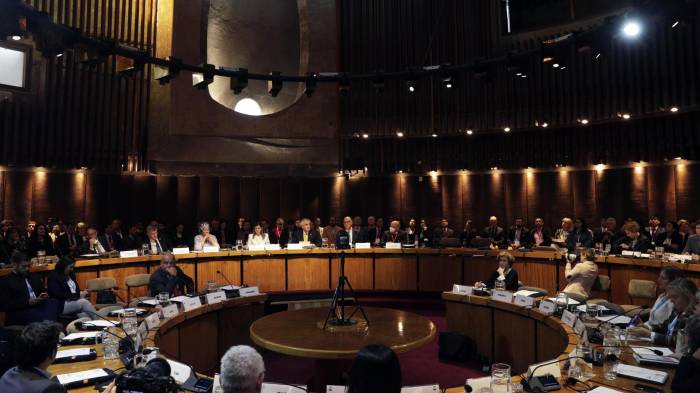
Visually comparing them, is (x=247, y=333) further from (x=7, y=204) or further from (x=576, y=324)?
(x=7, y=204)

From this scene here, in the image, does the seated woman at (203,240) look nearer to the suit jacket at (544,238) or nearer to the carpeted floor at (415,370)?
the carpeted floor at (415,370)

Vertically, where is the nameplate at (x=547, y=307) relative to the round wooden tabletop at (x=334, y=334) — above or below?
above

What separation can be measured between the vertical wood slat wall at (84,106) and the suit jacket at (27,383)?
8.79 m

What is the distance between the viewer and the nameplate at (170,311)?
15.3 feet

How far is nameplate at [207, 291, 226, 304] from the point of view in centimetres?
558

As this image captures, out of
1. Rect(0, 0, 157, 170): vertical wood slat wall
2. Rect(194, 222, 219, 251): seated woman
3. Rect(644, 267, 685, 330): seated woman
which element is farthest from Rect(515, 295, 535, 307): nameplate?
Rect(0, 0, 157, 170): vertical wood slat wall

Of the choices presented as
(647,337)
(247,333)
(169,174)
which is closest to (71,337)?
(247,333)

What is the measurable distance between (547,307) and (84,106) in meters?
9.89

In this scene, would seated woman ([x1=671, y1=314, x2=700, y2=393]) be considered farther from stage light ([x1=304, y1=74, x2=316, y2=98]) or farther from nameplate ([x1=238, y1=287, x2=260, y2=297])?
stage light ([x1=304, y1=74, x2=316, y2=98])

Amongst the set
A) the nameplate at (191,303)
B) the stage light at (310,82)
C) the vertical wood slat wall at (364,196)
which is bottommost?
the nameplate at (191,303)

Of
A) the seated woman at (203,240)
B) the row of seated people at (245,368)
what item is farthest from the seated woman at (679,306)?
the seated woman at (203,240)

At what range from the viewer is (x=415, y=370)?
18.6 ft

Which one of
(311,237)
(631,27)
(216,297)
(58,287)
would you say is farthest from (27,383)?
(311,237)

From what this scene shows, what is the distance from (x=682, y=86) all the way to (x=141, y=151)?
10.9m
